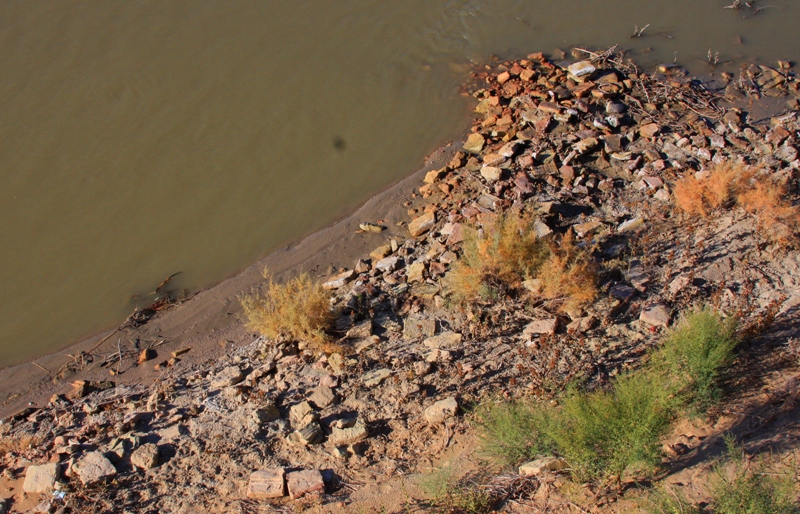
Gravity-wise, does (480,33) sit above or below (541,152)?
above

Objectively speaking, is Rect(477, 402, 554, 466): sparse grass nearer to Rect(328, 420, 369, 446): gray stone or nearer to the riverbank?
the riverbank

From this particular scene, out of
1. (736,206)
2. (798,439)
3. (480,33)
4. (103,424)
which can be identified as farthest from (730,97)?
(103,424)

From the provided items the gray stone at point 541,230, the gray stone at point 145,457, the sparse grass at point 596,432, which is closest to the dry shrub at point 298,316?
the gray stone at point 145,457

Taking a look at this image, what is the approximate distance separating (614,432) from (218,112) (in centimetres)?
778

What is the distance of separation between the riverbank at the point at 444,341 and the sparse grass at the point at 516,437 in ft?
0.50

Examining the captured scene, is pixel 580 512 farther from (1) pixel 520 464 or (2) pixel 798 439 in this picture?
(2) pixel 798 439

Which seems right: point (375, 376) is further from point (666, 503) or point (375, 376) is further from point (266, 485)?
point (666, 503)

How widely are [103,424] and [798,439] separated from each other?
5.76 metres

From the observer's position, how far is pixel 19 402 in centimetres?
715

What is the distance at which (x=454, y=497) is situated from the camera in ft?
16.7

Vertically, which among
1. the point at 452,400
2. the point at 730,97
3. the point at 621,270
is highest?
the point at 730,97

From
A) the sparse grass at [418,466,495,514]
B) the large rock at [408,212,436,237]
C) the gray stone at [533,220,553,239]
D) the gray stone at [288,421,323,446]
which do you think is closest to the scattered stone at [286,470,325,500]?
→ the gray stone at [288,421,323,446]

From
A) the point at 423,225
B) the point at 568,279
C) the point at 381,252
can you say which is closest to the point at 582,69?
the point at 423,225

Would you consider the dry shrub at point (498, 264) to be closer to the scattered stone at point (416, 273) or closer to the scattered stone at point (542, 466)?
the scattered stone at point (416, 273)
